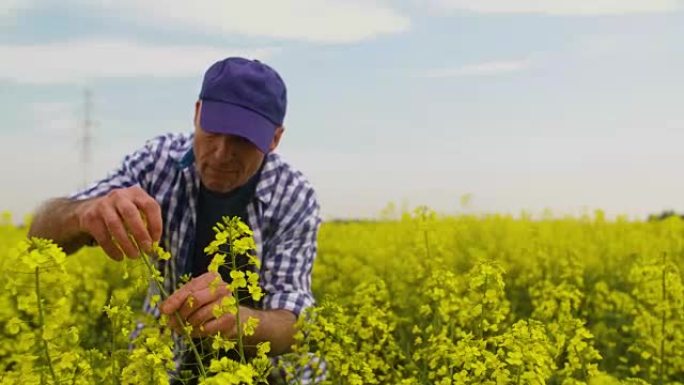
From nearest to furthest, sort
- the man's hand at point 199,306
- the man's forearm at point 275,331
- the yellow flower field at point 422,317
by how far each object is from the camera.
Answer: the yellow flower field at point 422,317 → the man's hand at point 199,306 → the man's forearm at point 275,331

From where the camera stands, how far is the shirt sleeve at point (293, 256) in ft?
10.9

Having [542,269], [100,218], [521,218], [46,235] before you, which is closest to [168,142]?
[46,235]

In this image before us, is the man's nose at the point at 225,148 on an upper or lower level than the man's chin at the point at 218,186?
upper

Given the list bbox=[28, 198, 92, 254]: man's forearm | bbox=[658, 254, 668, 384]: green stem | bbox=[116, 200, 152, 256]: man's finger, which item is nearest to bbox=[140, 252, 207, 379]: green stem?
bbox=[116, 200, 152, 256]: man's finger

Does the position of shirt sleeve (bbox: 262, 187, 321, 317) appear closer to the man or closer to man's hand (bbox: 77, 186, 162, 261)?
the man

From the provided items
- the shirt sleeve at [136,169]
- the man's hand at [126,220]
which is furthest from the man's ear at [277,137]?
the man's hand at [126,220]

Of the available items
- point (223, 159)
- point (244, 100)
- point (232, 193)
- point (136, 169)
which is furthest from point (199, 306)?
point (136, 169)

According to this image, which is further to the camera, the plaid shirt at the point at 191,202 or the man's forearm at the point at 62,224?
the plaid shirt at the point at 191,202

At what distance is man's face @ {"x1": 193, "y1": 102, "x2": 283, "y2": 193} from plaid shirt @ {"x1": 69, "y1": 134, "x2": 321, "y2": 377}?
297mm

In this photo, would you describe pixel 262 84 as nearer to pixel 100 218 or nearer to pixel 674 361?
pixel 100 218

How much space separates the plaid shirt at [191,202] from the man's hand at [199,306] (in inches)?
49.6

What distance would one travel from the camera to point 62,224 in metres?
3.02

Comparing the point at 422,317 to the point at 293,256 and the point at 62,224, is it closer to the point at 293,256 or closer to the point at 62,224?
the point at 293,256

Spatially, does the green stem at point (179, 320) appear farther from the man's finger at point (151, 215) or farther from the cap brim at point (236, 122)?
the cap brim at point (236, 122)
